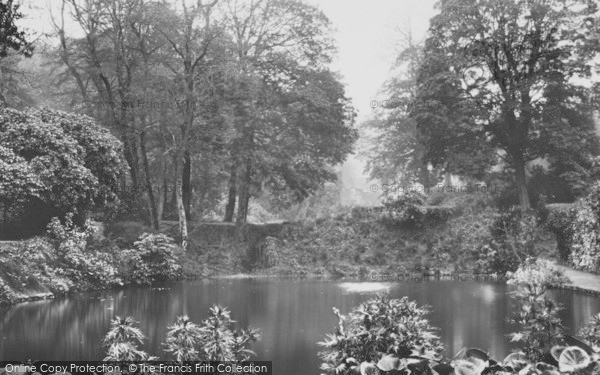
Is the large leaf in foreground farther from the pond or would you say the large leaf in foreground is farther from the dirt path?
the dirt path

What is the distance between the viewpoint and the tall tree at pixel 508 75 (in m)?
29.0

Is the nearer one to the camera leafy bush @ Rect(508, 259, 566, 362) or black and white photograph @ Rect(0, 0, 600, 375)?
leafy bush @ Rect(508, 259, 566, 362)

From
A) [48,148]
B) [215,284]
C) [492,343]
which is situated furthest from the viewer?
[215,284]

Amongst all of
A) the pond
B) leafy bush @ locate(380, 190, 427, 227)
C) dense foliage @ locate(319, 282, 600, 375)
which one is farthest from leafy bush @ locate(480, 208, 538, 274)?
dense foliage @ locate(319, 282, 600, 375)

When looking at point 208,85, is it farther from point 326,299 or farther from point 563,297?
Result: point 563,297

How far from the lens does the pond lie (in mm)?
10734

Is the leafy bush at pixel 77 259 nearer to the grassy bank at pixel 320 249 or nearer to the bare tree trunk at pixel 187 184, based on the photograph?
the grassy bank at pixel 320 249

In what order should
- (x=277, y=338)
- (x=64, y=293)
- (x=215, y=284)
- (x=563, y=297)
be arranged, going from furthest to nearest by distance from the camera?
(x=215, y=284)
(x=64, y=293)
(x=563, y=297)
(x=277, y=338)

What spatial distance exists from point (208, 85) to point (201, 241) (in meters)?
8.23

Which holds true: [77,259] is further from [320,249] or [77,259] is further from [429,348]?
[429,348]

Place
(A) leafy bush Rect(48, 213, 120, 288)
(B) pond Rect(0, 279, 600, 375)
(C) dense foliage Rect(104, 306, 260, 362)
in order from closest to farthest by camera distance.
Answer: (C) dense foliage Rect(104, 306, 260, 362), (B) pond Rect(0, 279, 600, 375), (A) leafy bush Rect(48, 213, 120, 288)

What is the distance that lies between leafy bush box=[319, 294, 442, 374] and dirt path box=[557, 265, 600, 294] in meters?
12.9

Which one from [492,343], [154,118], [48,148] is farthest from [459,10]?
[492,343]

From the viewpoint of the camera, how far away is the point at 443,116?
29641 millimetres
